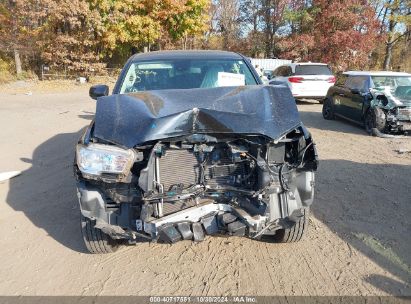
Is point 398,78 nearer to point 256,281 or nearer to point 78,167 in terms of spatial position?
point 256,281

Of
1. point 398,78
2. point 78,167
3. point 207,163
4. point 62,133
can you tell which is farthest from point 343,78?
point 78,167

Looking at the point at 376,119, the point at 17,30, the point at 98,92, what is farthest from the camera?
the point at 17,30

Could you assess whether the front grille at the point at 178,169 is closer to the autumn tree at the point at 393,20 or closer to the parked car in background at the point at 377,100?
the parked car in background at the point at 377,100

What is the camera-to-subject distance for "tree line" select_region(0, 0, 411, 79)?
23062 millimetres

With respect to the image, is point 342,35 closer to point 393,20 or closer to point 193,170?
point 393,20

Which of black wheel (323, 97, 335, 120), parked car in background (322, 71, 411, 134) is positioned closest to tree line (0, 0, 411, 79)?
black wheel (323, 97, 335, 120)

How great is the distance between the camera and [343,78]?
33.6 feet

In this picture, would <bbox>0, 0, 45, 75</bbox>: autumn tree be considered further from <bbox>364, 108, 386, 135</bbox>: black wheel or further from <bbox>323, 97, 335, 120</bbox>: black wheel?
<bbox>364, 108, 386, 135</bbox>: black wheel

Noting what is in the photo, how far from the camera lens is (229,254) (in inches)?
141

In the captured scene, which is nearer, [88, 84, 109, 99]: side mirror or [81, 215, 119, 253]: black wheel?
[81, 215, 119, 253]: black wheel

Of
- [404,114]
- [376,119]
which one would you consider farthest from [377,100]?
[404,114]

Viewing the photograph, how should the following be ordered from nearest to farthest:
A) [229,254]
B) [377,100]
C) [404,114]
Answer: [229,254] < [404,114] < [377,100]

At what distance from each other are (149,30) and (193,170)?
80.6ft

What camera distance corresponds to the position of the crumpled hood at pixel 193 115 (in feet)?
9.66
